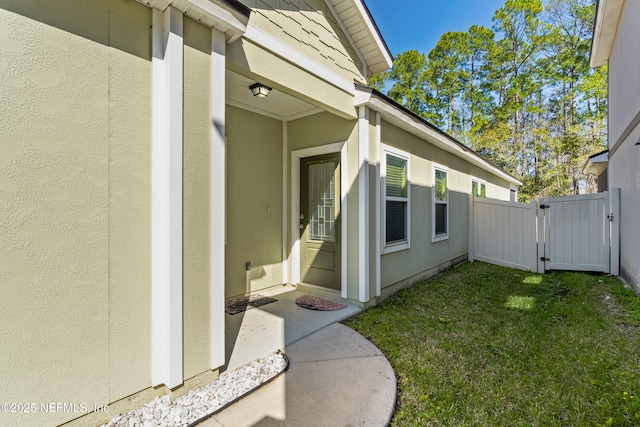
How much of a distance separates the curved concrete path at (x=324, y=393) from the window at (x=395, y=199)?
2.30 m

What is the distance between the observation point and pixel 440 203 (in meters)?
7.26

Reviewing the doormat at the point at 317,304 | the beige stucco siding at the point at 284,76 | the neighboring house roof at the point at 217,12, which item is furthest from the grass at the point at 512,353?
the neighboring house roof at the point at 217,12

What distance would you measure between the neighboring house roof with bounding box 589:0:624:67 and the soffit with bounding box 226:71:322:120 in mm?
6262

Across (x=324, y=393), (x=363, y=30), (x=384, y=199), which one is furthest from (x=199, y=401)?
(x=363, y=30)

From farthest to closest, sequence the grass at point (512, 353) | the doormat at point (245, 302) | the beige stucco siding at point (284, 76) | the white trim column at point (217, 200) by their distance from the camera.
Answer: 1. the doormat at point (245, 302)
2. the beige stucco siding at point (284, 76)
3. the white trim column at point (217, 200)
4. the grass at point (512, 353)

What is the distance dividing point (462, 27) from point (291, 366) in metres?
24.8

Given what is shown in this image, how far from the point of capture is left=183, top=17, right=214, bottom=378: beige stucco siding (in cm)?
240

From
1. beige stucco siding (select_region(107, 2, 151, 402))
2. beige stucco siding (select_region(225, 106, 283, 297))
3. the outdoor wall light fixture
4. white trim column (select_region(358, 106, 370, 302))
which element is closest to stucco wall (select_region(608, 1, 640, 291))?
white trim column (select_region(358, 106, 370, 302))

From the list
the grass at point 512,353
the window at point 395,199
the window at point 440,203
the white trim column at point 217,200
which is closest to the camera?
the grass at point 512,353

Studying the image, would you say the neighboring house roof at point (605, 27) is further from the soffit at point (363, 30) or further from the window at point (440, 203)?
the soffit at point (363, 30)

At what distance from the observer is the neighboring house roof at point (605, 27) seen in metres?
5.89

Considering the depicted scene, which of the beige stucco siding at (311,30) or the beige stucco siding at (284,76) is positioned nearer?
the beige stucco siding at (284,76)

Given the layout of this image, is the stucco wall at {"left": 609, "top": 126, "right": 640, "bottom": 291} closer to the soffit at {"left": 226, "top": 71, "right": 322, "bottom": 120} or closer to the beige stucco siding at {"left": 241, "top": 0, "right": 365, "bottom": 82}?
the beige stucco siding at {"left": 241, "top": 0, "right": 365, "bottom": 82}

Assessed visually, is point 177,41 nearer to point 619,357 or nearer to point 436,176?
point 619,357
